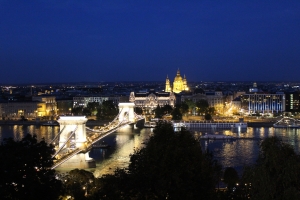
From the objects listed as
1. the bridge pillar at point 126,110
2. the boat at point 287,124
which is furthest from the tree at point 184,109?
the boat at point 287,124

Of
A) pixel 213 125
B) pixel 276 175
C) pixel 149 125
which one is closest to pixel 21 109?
pixel 149 125

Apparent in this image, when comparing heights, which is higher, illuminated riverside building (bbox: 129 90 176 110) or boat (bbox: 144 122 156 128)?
illuminated riverside building (bbox: 129 90 176 110)

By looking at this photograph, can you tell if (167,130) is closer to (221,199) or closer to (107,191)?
(221,199)

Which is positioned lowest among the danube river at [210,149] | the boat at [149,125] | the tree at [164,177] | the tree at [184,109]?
the boat at [149,125]

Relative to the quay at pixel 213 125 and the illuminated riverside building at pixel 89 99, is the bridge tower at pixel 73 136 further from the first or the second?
the illuminated riverside building at pixel 89 99

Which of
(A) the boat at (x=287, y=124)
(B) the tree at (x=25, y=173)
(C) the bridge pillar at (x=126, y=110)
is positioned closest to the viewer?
(B) the tree at (x=25, y=173)

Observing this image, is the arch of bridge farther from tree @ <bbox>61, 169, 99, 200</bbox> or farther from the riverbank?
the riverbank

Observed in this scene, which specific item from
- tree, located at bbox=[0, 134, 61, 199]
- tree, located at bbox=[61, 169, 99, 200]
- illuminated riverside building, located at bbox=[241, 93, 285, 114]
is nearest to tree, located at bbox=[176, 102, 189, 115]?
illuminated riverside building, located at bbox=[241, 93, 285, 114]
